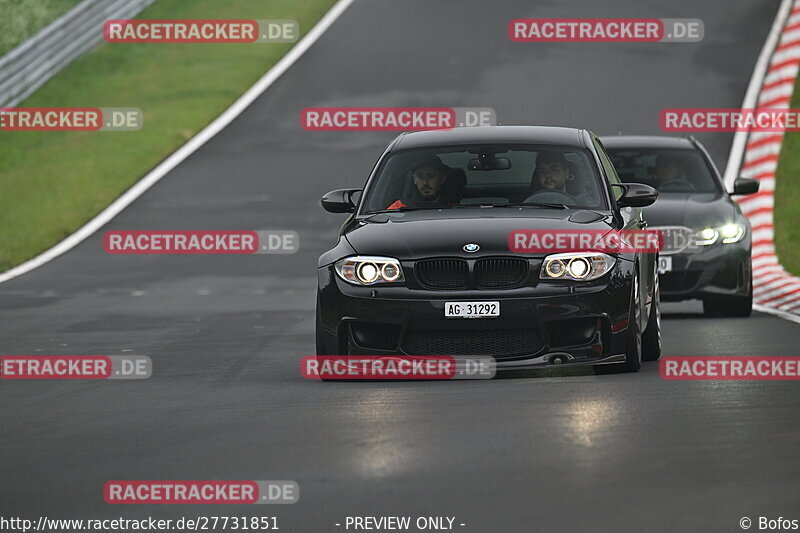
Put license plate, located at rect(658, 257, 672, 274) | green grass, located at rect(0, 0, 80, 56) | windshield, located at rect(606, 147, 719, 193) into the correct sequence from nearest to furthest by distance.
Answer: license plate, located at rect(658, 257, 672, 274)
windshield, located at rect(606, 147, 719, 193)
green grass, located at rect(0, 0, 80, 56)

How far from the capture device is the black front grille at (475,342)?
10.7 m

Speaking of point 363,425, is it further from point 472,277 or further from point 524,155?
point 524,155

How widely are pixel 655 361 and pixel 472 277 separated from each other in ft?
6.48

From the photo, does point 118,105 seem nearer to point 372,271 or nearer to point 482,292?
point 372,271

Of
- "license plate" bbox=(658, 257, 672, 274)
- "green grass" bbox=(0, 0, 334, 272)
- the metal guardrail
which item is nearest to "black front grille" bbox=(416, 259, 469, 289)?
"license plate" bbox=(658, 257, 672, 274)

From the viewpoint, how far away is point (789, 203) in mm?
24219

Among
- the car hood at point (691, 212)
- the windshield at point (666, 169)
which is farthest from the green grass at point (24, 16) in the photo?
the car hood at point (691, 212)

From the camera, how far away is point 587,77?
32.1 metres

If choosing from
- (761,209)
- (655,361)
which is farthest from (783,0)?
(655,361)

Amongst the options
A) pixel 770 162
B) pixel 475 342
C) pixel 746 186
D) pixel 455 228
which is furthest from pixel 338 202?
pixel 770 162

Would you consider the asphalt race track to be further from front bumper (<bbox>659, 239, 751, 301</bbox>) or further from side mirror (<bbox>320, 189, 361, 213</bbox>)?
side mirror (<bbox>320, 189, 361, 213</bbox>)

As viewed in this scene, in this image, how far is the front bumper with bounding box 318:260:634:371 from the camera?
1065 centimetres

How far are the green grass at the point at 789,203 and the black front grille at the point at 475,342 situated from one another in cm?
952

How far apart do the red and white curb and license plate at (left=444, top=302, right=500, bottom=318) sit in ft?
19.6
